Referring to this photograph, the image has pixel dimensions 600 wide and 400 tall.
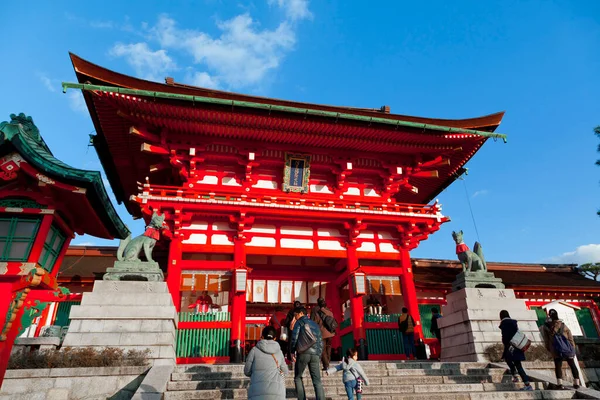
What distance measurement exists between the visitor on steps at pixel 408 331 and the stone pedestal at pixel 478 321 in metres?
1.19

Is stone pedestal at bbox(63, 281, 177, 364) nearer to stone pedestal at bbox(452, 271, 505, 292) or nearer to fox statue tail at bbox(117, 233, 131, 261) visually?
fox statue tail at bbox(117, 233, 131, 261)

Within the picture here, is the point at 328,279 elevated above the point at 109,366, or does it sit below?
above

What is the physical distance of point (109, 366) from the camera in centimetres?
798

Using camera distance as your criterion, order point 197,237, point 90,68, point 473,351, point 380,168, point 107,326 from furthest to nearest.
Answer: point 380,168, point 197,237, point 90,68, point 473,351, point 107,326

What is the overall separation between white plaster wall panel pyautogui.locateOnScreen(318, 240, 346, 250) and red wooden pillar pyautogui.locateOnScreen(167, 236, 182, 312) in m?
5.35

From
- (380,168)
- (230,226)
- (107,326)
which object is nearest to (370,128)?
(380,168)

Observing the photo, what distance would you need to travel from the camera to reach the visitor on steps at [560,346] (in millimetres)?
7891

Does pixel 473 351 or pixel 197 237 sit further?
pixel 197 237

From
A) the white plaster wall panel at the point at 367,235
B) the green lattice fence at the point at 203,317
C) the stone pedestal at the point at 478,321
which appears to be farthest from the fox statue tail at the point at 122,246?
the stone pedestal at the point at 478,321

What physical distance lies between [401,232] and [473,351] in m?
6.07

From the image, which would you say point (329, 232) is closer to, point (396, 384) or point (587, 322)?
point (396, 384)

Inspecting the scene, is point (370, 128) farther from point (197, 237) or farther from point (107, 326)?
point (107, 326)

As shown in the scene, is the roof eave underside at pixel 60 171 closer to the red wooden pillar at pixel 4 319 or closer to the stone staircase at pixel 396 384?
→ the red wooden pillar at pixel 4 319

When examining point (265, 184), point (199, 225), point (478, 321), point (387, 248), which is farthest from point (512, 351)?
point (199, 225)
